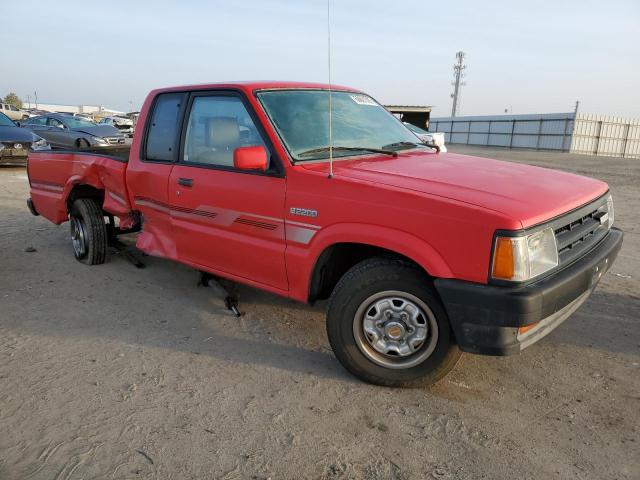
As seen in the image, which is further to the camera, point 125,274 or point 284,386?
point 125,274

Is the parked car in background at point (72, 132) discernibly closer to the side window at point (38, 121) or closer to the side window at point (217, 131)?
the side window at point (38, 121)

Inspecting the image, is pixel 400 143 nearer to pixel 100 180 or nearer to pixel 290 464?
pixel 290 464

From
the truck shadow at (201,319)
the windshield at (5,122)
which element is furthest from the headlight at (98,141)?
the truck shadow at (201,319)

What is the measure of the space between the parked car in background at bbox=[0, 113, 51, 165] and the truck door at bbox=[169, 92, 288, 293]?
32.7 feet

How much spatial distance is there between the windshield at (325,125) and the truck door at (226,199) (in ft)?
0.62

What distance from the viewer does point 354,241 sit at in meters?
2.94

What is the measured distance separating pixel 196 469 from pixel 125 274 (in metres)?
3.22

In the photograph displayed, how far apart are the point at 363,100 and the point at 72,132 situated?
43.4ft

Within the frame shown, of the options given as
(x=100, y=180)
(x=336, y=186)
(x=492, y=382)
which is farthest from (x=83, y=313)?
(x=492, y=382)

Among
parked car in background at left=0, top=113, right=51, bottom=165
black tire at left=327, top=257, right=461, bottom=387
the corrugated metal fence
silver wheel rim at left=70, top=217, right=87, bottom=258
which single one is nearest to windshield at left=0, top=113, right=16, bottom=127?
parked car in background at left=0, top=113, right=51, bottom=165

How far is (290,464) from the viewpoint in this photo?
2.40m

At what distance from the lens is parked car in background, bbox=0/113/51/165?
12219 millimetres

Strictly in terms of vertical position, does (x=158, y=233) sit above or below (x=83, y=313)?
above

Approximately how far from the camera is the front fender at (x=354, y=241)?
2.67 meters
